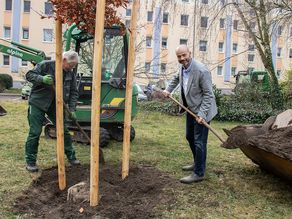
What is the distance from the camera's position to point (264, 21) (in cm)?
1636

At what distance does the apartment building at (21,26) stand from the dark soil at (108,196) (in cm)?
3337

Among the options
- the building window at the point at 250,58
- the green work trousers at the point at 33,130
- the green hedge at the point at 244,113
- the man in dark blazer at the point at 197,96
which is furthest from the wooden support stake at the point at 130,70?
the building window at the point at 250,58

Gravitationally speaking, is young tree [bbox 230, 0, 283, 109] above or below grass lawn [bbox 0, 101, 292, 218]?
above

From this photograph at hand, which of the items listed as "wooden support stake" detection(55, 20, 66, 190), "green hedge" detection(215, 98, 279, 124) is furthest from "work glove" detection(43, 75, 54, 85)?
"green hedge" detection(215, 98, 279, 124)

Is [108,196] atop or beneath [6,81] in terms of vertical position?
Result: beneath

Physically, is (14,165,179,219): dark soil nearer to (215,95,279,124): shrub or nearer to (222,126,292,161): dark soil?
(222,126,292,161): dark soil

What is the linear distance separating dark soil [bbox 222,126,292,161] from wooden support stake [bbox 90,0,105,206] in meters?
1.76

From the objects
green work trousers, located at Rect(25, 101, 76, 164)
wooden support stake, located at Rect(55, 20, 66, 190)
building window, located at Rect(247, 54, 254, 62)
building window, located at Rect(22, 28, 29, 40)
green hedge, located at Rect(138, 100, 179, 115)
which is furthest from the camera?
building window, located at Rect(247, 54, 254, 62)

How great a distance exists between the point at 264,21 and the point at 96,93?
530 inches

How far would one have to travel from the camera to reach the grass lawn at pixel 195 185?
4.59m

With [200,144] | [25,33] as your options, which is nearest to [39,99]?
[200,144]

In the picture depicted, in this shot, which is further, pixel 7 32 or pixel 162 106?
pixel 7 32

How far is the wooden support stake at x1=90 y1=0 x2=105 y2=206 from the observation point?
4.22m

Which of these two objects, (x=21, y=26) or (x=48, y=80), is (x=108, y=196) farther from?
(x=21, y=26)
